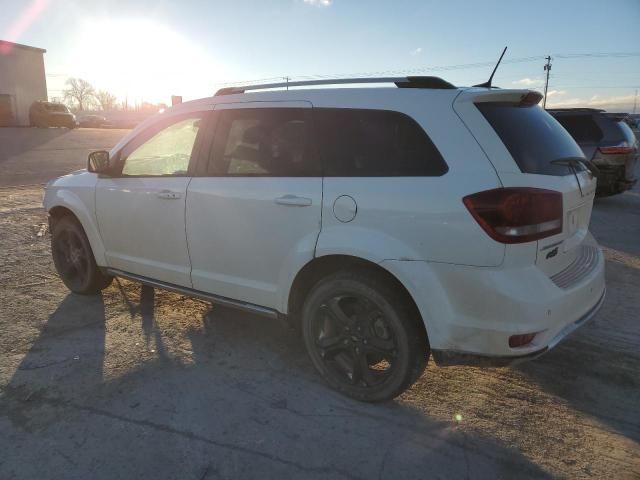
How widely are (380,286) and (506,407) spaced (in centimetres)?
110

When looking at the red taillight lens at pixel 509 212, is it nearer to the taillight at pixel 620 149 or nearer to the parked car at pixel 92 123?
the taillight at pixel 620 149

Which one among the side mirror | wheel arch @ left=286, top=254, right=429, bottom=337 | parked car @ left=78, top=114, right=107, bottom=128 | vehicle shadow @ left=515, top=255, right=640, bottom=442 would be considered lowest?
vehicle shadow @ left=515, top=255, right=640, bottom=442

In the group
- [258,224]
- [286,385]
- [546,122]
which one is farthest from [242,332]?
[546,122]

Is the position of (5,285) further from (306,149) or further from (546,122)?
(546,122)

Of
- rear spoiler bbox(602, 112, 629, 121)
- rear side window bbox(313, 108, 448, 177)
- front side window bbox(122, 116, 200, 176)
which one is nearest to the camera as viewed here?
rear side window bbox(313, 108, 448, 177)

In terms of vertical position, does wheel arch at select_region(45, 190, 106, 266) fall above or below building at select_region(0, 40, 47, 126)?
below

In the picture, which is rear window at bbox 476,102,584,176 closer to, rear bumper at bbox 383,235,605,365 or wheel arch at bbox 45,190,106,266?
rear bumper at bbox 383,235,605,365

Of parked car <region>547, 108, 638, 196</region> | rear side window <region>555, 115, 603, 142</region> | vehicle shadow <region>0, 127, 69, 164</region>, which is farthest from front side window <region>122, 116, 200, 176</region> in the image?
vehicle shadow <region>0, 127, 69, 164</region>

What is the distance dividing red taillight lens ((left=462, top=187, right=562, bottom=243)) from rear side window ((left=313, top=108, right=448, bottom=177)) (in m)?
0.27

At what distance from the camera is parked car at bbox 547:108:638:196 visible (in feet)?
29.9

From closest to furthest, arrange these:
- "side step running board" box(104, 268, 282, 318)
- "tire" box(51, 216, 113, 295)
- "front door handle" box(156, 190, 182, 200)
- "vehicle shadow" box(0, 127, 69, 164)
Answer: "side step running board" box(104, 268, 282, 318) < "front door handle" box(156, 190, 182, 200) < "tire" box(51, 216, 113, 295) < "vehicle shadow" box(0, 127, 69, 164)

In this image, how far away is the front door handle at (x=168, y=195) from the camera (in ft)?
11.6

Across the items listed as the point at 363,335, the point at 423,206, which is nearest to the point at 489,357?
the point at 363,335

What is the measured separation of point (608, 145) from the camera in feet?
30.2
